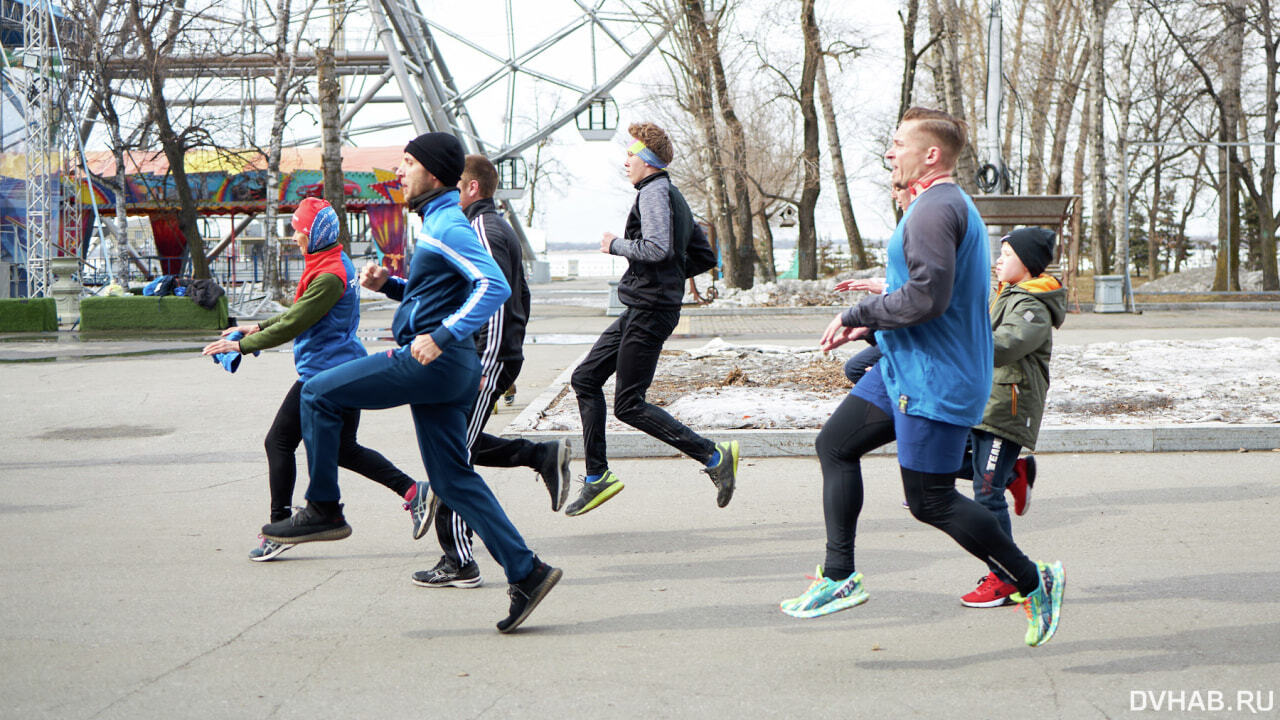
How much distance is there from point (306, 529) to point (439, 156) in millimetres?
1843

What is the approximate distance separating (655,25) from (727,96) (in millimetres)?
2605

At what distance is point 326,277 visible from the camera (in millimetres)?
5293

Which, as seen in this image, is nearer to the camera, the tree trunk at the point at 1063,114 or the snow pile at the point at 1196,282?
the snow pile at the point at 1196,282

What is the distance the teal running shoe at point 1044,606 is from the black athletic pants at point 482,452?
7.04 ft

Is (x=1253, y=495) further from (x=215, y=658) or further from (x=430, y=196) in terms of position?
(x=215, y=658)

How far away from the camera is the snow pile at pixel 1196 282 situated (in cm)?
2717

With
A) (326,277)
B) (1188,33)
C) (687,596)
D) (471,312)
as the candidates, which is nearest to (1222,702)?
(687,596)

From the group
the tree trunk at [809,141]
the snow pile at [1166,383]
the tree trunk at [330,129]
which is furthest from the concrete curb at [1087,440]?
the tree trunk at [809,141]

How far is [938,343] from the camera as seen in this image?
3.76m

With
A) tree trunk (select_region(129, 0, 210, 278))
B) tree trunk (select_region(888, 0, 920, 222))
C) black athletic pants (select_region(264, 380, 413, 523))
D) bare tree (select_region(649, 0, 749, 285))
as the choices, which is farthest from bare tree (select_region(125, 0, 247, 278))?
black athletic pants (select_region(264, 380, 413, 523))

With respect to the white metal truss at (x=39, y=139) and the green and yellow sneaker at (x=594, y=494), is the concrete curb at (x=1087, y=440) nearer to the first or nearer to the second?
the green and yellow sneaker at (x=594, y=494)

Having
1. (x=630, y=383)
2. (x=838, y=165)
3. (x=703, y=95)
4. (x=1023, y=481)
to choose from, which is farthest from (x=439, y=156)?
(x=838, y=165)

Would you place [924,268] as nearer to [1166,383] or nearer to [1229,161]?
[1166,383]

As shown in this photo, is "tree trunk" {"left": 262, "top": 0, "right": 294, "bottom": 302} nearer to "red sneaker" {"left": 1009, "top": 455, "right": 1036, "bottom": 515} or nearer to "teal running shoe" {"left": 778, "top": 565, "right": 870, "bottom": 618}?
"red sneaker" {"left": 1009, "top": 455, "right": 1036, "bottom": 515}
